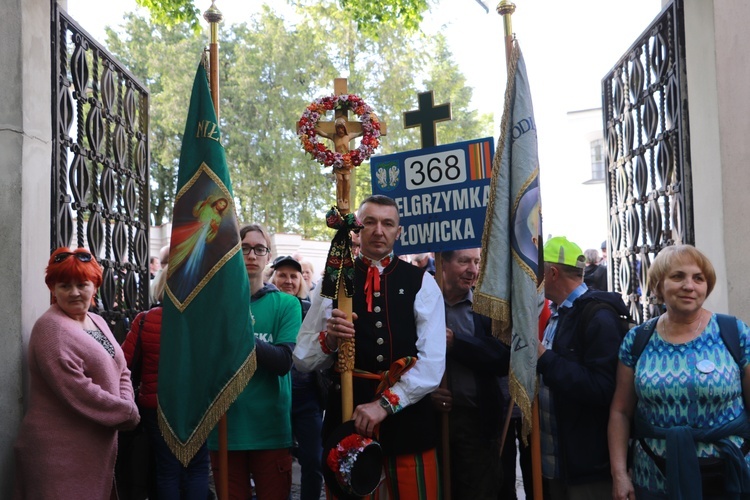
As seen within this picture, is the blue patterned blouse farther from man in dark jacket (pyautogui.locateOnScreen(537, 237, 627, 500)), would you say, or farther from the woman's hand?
man in dark jacket (pyautogui.locateOnScreen(537, 237, 627, 500))

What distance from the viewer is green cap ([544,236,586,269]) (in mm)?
4343

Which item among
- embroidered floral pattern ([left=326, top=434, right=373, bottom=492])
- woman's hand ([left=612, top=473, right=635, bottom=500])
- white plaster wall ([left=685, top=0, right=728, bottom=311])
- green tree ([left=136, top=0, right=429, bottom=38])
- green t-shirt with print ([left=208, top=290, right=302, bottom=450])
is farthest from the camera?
green tree ([left=136, top=0, right=429, bottom=38])

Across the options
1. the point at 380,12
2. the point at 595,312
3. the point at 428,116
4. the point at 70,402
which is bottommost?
the point at 70,402

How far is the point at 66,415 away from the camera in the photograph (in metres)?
4.38

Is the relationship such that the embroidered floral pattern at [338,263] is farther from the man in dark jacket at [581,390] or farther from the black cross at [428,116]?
the black cross at [428,116]

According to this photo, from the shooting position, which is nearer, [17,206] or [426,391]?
[426,391]

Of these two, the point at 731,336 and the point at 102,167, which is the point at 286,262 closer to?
the point at 102,167

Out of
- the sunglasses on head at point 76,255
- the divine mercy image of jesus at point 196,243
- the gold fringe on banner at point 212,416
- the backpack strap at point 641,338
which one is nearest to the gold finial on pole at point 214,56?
the divine mercy image of jesus at point 196,243

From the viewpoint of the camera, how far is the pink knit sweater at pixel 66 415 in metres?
4.30

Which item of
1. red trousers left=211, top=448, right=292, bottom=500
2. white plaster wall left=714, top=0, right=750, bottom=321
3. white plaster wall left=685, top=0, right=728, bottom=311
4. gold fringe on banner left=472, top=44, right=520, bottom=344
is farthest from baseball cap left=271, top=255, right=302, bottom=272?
white plaster wall left=714, top=0, right=750, bottom=321

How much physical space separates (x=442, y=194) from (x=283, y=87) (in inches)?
1026

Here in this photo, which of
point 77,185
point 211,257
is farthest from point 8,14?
point 211,257

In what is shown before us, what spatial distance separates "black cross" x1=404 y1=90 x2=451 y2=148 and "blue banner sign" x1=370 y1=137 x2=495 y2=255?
1.24 ft

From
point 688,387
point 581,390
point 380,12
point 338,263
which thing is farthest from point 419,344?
point 380,12
